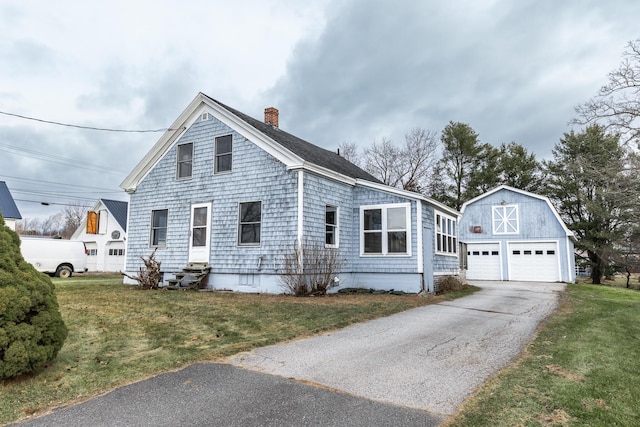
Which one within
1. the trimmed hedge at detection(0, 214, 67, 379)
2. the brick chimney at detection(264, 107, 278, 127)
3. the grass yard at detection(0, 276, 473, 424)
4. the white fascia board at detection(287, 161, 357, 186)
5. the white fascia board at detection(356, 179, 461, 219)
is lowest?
the grass yard at detection(0, 276, 473, 424)

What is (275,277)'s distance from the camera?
12367 millimetres

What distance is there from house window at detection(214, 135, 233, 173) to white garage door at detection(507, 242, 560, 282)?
18091mm

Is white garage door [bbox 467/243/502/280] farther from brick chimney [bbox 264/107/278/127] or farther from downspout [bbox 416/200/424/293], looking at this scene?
brick chimney [bbox 264/107/278/127]

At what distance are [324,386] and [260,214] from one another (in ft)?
30.8

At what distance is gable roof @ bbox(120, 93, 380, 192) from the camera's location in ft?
41.5

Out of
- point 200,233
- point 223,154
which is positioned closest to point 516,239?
point 223,154

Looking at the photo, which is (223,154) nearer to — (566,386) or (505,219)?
(566,386)

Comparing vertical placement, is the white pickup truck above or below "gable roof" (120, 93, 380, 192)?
below

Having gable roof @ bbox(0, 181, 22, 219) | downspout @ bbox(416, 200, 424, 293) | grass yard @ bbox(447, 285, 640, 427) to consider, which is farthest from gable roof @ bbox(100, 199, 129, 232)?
grass yard @ bbox(447, 285, 640, 427)

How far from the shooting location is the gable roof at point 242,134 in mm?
12641

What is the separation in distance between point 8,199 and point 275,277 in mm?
26138

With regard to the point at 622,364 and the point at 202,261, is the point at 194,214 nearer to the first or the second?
the point at 202,261

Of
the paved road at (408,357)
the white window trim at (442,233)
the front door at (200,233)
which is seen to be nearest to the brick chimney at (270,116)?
the front door at (200,233)

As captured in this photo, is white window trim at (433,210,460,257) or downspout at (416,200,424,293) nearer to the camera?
downspout at (416,200,424,293)
